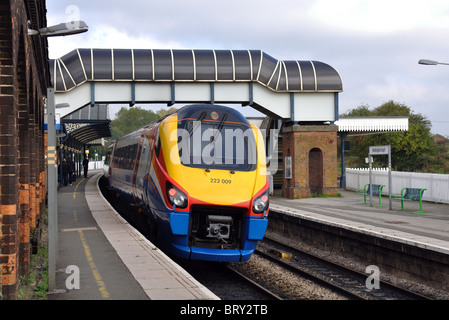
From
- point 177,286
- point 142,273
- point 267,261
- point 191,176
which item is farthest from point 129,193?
point 177,286

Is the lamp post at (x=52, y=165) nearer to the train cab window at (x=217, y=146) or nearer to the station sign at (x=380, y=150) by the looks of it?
the train cab window at (x=217, y=146)

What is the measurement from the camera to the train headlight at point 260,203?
423 inches

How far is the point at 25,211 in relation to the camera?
31.0 ft

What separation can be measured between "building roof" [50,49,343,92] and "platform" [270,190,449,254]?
22.0ft

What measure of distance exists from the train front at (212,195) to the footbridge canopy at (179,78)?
1399 centimetres

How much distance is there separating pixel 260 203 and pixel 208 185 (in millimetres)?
1128

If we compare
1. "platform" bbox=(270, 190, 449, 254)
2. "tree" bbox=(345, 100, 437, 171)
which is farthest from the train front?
"tree" bbox=(345, 100, 437, 171)

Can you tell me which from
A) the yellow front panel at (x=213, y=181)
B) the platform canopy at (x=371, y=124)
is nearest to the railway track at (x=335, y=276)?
the yellow front panel at (x=213, y=181)

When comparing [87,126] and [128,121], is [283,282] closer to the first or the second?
[87,126]

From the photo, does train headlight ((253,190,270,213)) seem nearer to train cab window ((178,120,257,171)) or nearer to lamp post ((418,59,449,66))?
train cab window ((178,120,257,171))

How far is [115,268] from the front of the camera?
31.0 feet

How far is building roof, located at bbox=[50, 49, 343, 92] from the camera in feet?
80.6
